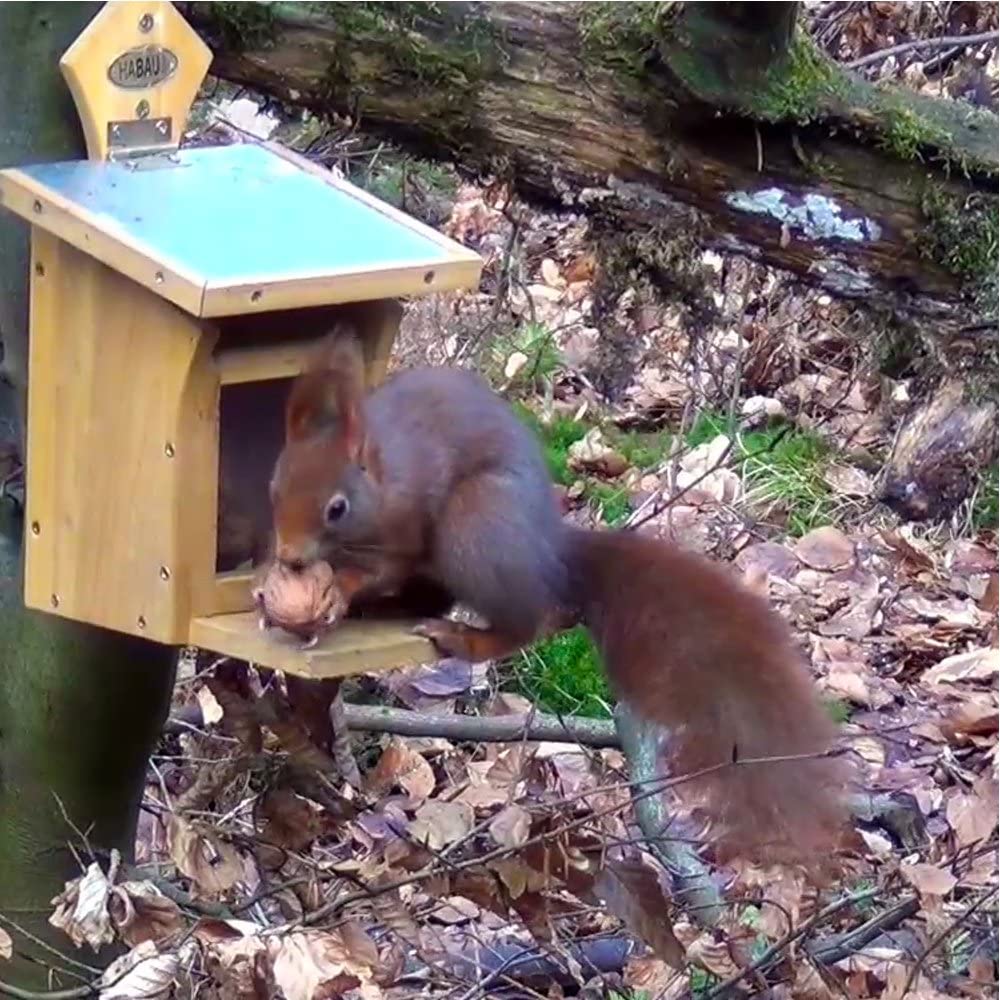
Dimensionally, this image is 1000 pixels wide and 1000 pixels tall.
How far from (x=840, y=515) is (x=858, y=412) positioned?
77cm

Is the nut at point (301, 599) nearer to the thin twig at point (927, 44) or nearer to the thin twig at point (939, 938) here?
the thin twig at point (939, 938)

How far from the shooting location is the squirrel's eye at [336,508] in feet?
7.27

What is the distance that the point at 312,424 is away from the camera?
7.25ft

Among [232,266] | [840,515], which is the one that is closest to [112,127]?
[232,266]

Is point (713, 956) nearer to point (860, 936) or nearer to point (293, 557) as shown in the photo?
point (860, 936)

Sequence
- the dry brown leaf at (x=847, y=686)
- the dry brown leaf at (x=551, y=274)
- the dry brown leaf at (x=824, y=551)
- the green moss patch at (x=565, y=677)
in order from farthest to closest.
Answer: the dry brown leaf at (x=551, y=274) → the dry brown leaf at (x=824, y=551) → the green moss patch at (x=565, y=677) → the dry brown leaf at (x=847, y=686)

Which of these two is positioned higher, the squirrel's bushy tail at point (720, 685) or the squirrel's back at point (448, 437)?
the squirrel's back at point (448, 437)

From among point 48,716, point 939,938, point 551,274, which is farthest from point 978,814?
point 551,274

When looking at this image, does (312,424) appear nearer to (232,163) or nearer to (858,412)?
(232,163)

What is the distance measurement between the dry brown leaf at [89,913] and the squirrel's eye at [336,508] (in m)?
0.44

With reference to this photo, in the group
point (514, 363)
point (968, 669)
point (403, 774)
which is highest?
point (968, 669)

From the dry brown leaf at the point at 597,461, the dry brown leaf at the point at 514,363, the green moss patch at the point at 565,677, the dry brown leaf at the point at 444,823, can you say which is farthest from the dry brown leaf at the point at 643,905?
the dry brown leaf at the point at 514,363

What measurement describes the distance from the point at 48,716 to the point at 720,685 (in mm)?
925

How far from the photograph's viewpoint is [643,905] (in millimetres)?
2264
